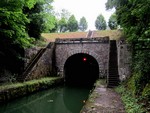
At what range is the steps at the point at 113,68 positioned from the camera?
10883mm

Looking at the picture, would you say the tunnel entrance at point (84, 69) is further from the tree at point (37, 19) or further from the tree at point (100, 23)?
the tree at point (100, 23)

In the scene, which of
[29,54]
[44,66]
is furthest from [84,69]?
[29,54]

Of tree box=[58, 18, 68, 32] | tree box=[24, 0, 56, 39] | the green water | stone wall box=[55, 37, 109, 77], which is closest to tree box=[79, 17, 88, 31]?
tree box=[58, 18, 68, 32]

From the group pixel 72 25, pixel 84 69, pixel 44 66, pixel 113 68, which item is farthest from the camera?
pixel 72 25

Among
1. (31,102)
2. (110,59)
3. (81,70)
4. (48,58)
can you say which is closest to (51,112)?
(31,102)

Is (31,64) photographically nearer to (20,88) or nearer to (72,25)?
(20,88)

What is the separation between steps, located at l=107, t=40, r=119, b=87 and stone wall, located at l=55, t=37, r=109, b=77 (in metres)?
0.74

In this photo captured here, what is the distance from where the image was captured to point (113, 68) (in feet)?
39.5

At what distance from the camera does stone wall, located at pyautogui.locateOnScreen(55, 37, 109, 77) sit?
48.3 ft

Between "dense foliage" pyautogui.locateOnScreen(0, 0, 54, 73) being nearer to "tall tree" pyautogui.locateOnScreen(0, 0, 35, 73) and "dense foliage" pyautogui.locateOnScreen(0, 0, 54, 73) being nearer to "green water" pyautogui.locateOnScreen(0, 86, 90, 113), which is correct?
Result: "tall tree" pyautogui.locateOnScreen(0, 0, 35, 73)

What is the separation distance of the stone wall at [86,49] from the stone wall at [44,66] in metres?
0.67

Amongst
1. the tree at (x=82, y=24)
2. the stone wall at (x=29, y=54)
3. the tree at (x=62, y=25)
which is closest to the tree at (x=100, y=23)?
the tree at (x=82, y=24)

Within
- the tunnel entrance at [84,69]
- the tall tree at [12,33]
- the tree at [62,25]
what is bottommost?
the tunnel entrance at [84,69]

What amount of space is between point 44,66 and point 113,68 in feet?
17.1
